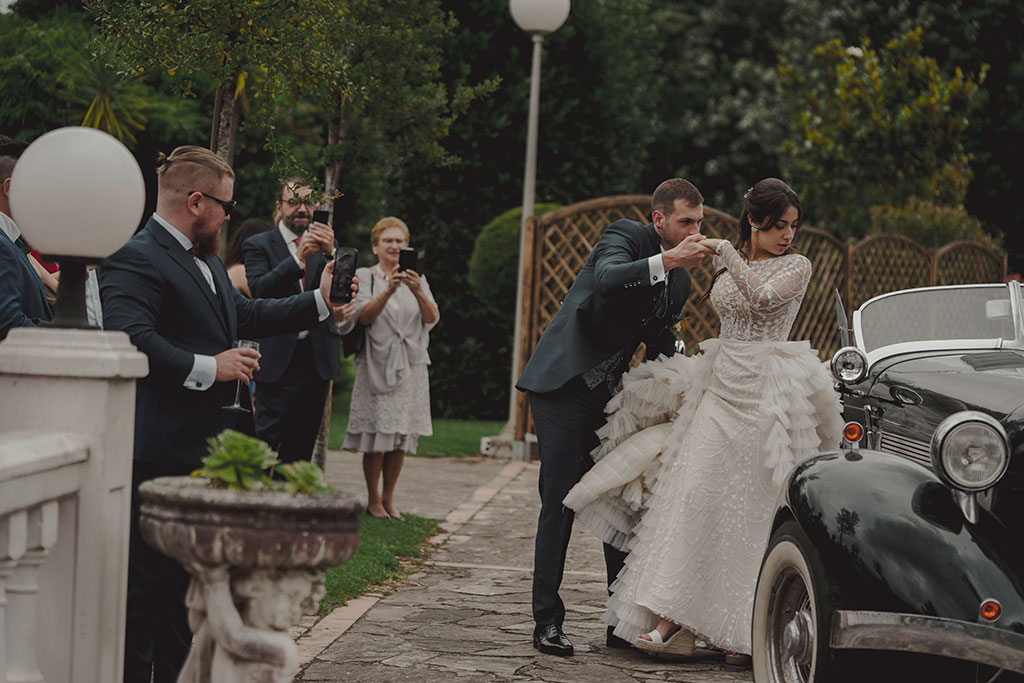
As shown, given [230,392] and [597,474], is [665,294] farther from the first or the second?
[230,392]

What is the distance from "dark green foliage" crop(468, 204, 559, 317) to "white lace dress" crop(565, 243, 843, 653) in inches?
395

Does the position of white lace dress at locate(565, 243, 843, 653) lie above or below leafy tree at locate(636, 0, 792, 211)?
below

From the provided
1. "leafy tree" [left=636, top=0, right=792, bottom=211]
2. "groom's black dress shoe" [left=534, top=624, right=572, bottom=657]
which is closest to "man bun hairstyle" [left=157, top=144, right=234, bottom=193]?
"groom's black dress shoe" [left=534, top=624, right=572, bottom=657]

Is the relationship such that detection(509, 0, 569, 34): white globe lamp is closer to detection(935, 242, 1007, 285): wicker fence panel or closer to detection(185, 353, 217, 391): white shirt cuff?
detection(935, 242, 1007, 285): wicker fence panel

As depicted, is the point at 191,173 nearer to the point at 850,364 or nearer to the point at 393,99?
the point at 850,364

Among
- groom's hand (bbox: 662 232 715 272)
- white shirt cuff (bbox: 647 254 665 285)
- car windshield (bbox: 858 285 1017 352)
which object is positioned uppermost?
groom's hand (bbox: 662 232 715 272)

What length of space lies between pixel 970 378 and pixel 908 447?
0.48 m

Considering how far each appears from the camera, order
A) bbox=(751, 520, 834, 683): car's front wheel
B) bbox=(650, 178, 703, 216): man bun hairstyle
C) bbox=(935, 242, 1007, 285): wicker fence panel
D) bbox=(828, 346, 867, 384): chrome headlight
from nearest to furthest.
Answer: bbox=(751, 520, 834, 683): car's front wheel → bbox=(650, 178, 703, 216): man bun hairstyle → bbox=(828, 346, 867, 384): chrome headlight → bbox=(935, 242, 1007, 285): wicker fence panel

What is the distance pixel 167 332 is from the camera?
4.22 meters

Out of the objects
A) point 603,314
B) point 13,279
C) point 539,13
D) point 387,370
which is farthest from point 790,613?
point 539,13

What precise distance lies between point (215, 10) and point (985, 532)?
471 cm

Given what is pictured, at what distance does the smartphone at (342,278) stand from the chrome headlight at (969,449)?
9.30 feet

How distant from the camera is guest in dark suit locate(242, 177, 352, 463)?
730cm

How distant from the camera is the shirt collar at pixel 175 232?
424 centimetres
